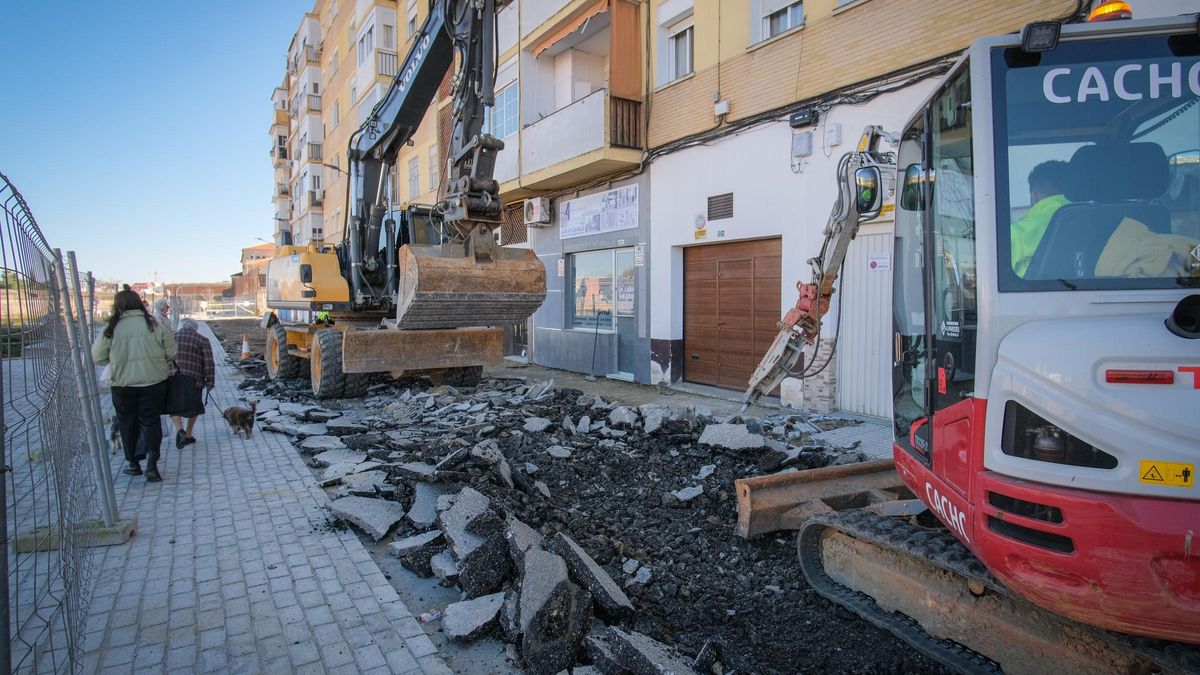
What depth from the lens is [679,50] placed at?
11633mm

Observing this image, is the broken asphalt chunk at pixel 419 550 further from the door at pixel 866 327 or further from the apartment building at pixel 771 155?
the door at pixel 866 327

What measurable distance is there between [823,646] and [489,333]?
7854 mm

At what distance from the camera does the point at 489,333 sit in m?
10.4

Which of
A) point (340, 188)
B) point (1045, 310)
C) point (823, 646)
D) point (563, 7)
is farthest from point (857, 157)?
point (340, 188)

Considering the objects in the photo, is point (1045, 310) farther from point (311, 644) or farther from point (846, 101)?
point (846, 101)

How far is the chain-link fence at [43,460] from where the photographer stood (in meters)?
2.66

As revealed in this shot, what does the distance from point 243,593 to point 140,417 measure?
3.32 metres

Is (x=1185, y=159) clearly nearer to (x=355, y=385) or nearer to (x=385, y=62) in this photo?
(x=355, y=385)

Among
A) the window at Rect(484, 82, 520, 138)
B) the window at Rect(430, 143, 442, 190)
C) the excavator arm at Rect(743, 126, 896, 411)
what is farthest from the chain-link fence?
the window at Rect(430, 143, 442, 190)

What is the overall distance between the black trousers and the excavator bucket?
9.27ft

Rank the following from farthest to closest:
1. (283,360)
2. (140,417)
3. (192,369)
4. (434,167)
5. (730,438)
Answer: (434,167)
(283,360)
(192,369)
(730,438)
(140,417)

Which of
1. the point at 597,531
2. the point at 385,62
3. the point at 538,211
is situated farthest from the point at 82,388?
the point at 385,62

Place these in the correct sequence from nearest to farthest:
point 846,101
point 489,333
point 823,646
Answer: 1. point 823,646
2. point 846,101
3. point 489,333

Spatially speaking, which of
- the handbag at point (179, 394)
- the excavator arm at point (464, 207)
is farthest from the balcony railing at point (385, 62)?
the handbag at point (179, 394)
